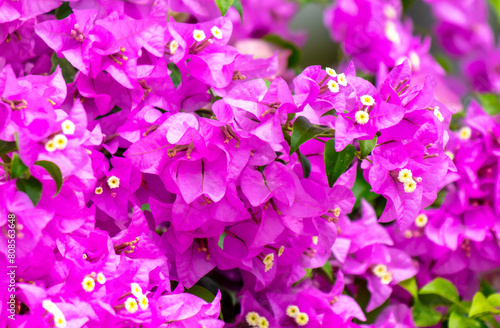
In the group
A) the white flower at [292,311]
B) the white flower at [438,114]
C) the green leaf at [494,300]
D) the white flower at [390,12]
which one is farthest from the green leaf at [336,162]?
the white flower at [390,12]

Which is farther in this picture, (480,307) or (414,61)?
(414,61)

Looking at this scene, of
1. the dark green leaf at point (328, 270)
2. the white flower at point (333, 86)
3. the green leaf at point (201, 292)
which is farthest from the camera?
the dark green leaf at point (328, 270)

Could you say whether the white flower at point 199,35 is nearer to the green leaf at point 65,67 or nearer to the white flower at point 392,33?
the green leaf at point 65,67

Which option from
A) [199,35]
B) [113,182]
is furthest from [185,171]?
[199,35]

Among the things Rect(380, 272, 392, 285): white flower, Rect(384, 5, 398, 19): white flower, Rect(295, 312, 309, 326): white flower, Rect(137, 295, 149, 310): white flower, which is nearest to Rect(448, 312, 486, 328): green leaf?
Rect(380, 272, 392, 285): white flower

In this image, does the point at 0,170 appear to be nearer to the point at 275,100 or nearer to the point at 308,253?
the point at 275,100

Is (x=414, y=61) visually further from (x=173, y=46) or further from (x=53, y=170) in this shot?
(x=53, y=170)

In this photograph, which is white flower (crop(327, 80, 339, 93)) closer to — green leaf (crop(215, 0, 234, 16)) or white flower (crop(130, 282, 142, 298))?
green leaf (crop(215, 0, 234, 16))
